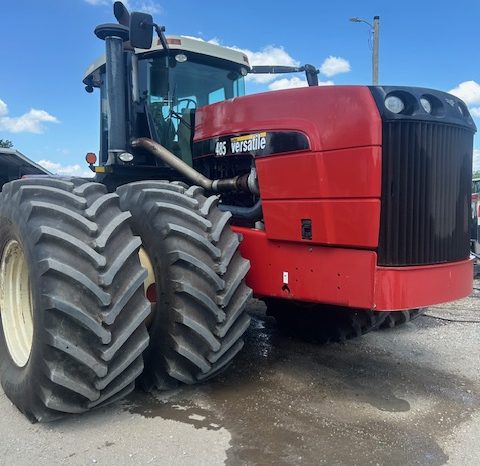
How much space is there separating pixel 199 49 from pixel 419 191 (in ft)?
8.38

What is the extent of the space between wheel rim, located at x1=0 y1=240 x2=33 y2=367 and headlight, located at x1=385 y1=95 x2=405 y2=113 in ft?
8.37

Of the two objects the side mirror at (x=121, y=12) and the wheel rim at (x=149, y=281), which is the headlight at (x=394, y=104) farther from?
the side mirror at (x=121, y=12)

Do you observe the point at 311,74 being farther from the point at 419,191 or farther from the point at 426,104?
the point at 419,191

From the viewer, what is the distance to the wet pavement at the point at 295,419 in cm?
291

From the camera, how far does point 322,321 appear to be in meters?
4.85

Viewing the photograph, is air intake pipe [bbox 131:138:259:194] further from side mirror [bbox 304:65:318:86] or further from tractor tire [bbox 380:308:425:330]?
tractor tire [bbox 380:308:425:330]

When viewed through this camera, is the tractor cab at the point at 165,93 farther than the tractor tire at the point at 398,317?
No

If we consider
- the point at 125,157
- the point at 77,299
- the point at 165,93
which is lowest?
the point at 77,299

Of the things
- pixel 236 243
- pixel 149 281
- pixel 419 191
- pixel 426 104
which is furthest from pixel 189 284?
pixel 426 104

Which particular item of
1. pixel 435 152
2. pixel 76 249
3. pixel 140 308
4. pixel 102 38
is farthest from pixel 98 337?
pixel 102 38

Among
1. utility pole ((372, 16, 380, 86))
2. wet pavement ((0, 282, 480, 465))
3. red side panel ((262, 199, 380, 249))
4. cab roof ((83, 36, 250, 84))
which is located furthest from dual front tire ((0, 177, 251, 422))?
utility pole ((372, 16, 380, 86))

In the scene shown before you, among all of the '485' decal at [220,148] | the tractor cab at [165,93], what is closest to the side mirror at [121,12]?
the tractor cab at [165,93]

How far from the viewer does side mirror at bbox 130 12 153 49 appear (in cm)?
378

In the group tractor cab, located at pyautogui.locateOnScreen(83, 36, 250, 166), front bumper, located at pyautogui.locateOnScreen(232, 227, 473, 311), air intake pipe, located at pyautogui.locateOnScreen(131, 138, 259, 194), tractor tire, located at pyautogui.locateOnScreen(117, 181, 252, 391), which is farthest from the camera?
tractor cab, located at pyautogui.locateOnScreen(83, 36, 250, 166)
